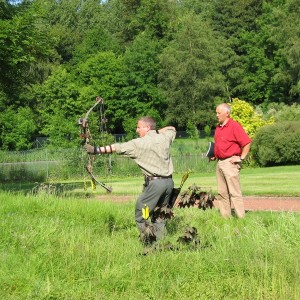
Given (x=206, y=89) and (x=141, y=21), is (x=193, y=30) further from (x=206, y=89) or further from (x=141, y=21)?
(x=141, y=21)

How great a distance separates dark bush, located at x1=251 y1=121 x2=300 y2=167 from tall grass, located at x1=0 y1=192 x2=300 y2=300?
23145 mm

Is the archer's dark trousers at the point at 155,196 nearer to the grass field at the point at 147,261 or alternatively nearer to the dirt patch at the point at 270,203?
the grass field at the point at 147,261

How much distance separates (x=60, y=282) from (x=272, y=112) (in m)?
40.5

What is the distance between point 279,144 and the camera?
108ft

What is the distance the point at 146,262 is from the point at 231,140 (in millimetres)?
4290

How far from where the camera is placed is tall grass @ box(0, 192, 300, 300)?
649 cm

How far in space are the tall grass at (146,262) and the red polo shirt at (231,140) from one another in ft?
4.70

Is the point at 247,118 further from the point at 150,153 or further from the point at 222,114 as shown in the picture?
the point at 150,153

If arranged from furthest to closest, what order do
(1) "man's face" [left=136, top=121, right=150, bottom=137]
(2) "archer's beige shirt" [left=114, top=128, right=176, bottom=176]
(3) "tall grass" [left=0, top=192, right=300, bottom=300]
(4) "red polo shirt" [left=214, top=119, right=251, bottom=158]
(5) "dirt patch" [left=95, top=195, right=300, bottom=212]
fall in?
(5) "dirt patch" [left=95, top=195, right=300, bottom=212]
(4) "red polo shirt" [left=214, top=119, right=251, bottom=158]
(1) "man's face" [left=136, top=121, right=150, bottom=137]
(2) "archer's beige shirt" [left=114, top=128, right=176, bottom=176]
(3) "tall grass" [left=0, top=192, right=300, bottom=300]

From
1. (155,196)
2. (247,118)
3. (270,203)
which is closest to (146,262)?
(155,196)

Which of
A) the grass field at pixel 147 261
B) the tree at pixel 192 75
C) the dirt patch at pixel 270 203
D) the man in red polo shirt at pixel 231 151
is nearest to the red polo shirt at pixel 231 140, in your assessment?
the man in red polo shirt at pixel 231 151

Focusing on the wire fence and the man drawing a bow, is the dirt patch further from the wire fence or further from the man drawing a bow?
the wire fence

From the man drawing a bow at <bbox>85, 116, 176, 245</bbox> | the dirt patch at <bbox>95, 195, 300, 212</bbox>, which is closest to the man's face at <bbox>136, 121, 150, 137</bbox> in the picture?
the man drawing a bow at <bbox>85, 116, 176, 245</bbox>

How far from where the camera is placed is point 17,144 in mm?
58344
